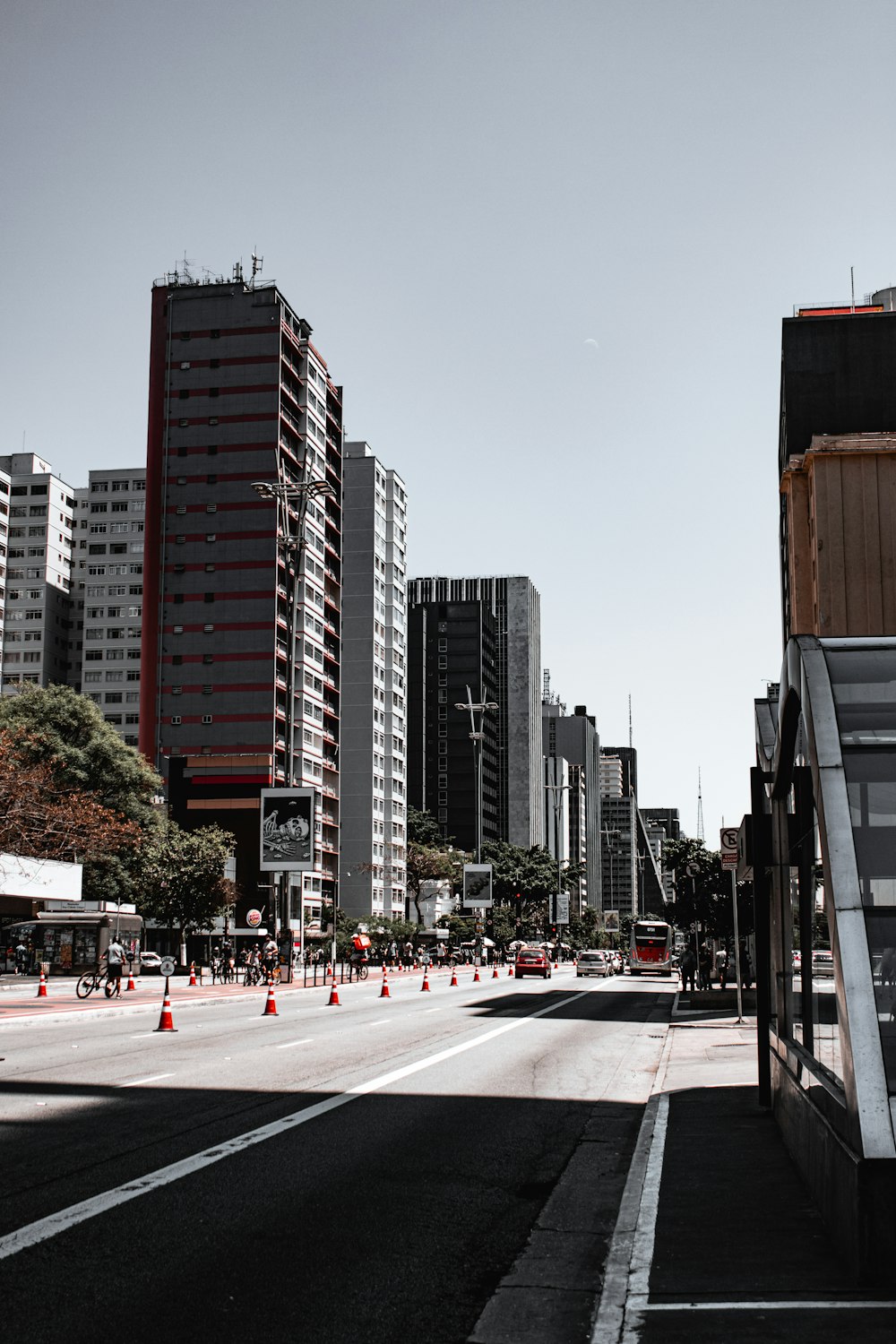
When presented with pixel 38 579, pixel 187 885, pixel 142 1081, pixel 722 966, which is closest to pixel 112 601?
pixel 38 579

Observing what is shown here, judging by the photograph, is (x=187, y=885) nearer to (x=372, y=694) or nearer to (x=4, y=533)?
(x=372, y=694)

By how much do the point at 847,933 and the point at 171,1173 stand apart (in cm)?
568

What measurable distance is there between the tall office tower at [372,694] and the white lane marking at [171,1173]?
322 feet

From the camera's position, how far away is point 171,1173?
9.97 m

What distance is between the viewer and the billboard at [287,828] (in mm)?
53312

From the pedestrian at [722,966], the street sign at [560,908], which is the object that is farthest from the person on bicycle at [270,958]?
the street sign at [560,908]

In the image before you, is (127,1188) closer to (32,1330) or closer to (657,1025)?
(32,1330)

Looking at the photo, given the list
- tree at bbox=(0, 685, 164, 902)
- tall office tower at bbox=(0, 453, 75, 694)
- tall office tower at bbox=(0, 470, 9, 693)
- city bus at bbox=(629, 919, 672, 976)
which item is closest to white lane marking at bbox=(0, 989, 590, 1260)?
tree at bbox=(0, 685, 164, 902)

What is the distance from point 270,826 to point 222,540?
160 feet

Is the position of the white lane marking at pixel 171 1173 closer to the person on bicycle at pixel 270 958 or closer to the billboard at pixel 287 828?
the person on bicycle at pixel 270 958

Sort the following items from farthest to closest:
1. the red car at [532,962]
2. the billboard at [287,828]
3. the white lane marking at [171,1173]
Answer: the red car at [532,962]
the billboard at [287,828]
the white lane marking at [171,1173]

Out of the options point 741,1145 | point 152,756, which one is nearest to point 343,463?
point 152,756

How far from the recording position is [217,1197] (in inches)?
356

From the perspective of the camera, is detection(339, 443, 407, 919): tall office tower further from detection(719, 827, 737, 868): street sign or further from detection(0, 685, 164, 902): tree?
detection(719, 827, 737, 868): street sign
